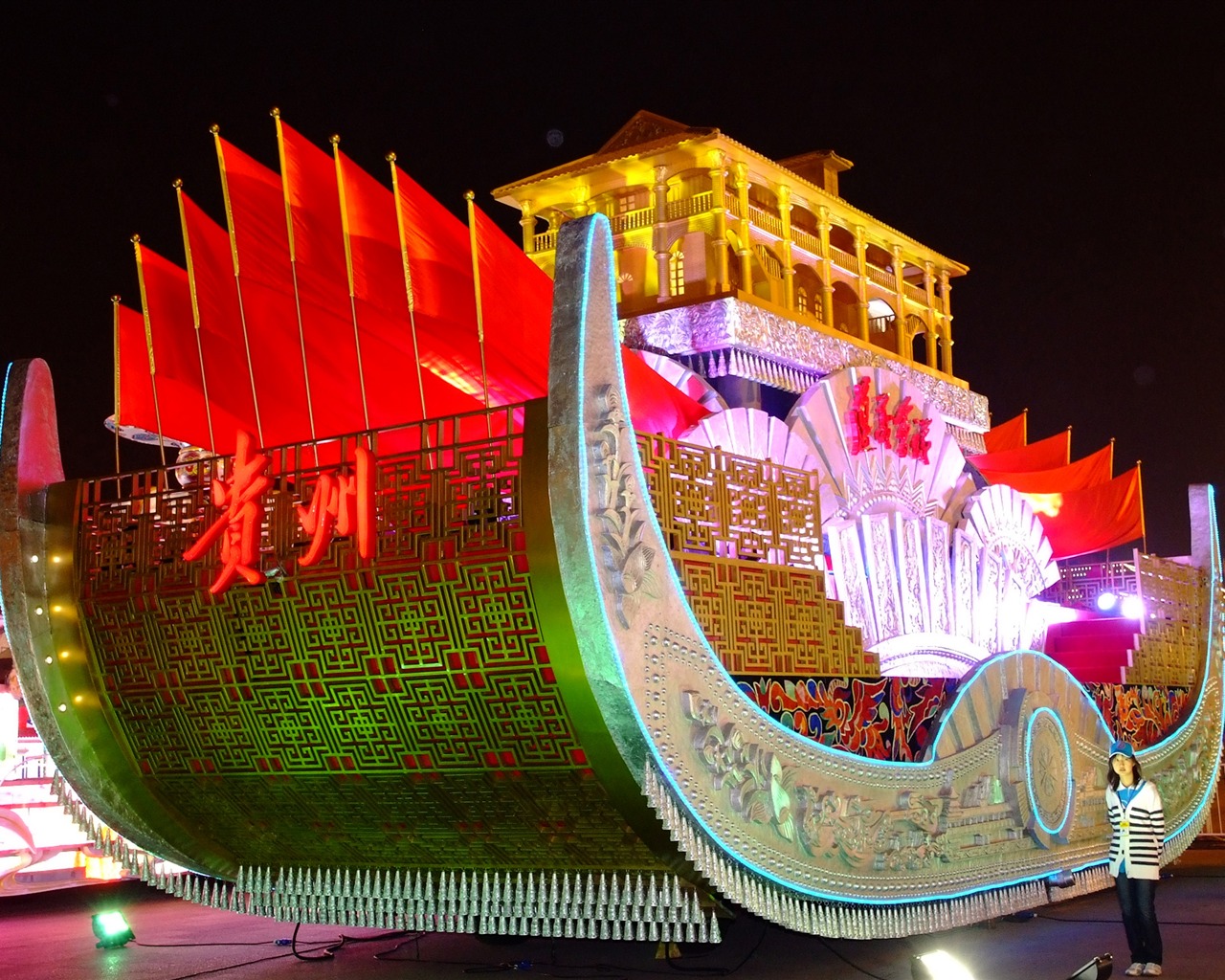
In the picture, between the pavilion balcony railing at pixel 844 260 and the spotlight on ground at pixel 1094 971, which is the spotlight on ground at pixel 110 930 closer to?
the spotlight on ground at pixel 1094 971

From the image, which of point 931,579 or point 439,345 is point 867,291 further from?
point 439,345

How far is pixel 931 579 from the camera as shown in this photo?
8.70 metres

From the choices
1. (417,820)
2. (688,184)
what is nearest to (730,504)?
(417,820)

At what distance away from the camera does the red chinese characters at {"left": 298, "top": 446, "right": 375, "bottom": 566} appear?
5148 mm

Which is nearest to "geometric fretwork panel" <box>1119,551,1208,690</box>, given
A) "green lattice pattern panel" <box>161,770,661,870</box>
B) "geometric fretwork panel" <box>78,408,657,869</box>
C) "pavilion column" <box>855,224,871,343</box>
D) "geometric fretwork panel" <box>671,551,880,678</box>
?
"geometric fretwork panel" <box>671,551,880,678</box>

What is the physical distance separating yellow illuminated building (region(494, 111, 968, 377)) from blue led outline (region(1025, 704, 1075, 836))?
183 inches

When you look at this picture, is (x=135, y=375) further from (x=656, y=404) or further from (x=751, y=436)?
(x=751, y=436)

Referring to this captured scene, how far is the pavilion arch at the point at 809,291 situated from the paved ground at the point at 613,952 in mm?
6268

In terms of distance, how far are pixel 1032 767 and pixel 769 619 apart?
2.18 m

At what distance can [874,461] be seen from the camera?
8.88 metres

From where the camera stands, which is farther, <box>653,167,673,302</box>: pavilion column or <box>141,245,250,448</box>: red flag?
<box>653,167,673,302</box>: pavilion column

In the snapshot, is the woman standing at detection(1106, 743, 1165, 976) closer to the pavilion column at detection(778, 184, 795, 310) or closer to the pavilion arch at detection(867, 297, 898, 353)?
the pavilion column at detection(778, 184, 795, 310)

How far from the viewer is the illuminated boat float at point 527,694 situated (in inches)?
188

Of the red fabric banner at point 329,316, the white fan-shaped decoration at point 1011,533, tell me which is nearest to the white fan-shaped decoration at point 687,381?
the red fabric banner at point 329,316
